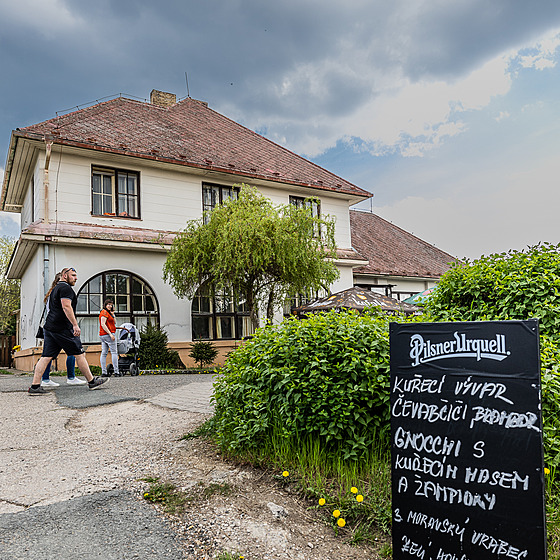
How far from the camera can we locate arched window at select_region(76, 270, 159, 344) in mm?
15492

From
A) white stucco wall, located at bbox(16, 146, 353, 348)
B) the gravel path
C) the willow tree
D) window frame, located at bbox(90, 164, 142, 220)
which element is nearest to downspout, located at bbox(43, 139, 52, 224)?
white stucco wall, located at bbox(16, 146, 353, 348)

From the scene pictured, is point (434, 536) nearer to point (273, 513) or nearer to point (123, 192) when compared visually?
point (273, 513)

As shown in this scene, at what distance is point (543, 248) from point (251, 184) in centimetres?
1543

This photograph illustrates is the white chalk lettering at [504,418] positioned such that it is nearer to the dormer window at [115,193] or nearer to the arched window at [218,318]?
the arched window at [218,318]

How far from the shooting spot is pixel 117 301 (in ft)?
53.2

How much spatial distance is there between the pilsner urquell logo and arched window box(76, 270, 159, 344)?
1397 cm

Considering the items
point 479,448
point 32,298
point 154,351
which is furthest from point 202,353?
point 479,448

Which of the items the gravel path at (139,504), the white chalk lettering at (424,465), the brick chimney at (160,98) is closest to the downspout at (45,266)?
the brick chimney at (160,98)

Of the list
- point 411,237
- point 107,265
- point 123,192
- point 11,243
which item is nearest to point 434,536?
point 107,265

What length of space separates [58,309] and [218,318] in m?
10.1

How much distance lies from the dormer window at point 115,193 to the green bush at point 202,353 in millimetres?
4647

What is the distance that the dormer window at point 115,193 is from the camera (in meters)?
16.3

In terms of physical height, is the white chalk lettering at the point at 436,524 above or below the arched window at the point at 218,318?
below

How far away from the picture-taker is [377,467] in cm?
370
